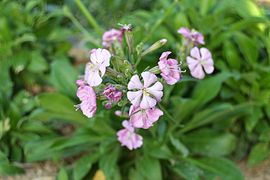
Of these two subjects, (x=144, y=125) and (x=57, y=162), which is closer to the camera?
(x=144, y=125)

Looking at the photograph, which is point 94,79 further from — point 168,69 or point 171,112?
point 171,112

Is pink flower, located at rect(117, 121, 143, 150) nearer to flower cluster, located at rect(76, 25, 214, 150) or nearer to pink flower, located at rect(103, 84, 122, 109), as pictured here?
flower cluster, located at rect(76, 25, 214, 150)

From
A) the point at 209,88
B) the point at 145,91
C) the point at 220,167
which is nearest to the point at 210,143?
the point at 220,167

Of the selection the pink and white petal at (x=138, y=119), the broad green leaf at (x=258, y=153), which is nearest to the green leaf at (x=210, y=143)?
the broad green leaf at (x=258, y=153)

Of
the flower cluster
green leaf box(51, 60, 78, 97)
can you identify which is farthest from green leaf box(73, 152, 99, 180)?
the flower cluster

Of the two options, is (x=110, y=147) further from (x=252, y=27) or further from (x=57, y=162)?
(x=252, y=27)

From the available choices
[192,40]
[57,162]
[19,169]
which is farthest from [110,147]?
[192,40]

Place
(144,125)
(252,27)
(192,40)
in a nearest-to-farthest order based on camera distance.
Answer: (144,125) → (192,40) → (252,27)
